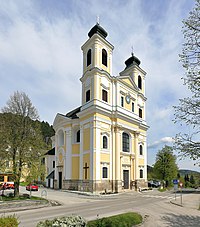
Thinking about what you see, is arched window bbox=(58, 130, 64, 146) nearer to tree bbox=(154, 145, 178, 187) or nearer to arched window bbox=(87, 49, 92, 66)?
arched window bbox=(87, 49, 92, 66)

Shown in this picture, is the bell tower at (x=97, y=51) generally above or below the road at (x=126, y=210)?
above

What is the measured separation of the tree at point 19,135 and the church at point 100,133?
1173 cm

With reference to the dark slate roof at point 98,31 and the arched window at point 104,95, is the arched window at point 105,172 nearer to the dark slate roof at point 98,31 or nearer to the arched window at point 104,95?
the arched window at point 104,95

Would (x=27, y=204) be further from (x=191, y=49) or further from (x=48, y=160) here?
(x=48, y=160)

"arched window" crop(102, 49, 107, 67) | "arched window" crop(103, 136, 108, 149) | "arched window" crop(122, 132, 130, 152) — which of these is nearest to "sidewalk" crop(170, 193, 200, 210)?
"arched window" crop(103, 136, 108, 149)

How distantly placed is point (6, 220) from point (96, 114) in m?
28.3

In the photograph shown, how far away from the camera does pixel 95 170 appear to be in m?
33.7

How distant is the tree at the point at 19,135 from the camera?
2262 centimetres

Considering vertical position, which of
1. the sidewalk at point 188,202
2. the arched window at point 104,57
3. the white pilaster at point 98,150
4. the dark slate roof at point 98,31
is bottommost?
the sidewalk at point 188,202

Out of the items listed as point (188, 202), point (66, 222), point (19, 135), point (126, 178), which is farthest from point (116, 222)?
point (126, 178)

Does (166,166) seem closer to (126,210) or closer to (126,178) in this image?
(126,178)

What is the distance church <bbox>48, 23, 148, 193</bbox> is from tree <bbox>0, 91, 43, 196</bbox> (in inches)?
462

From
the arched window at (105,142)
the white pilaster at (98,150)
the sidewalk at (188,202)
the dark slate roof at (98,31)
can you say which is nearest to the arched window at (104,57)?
the dark slate roof at (98,31)

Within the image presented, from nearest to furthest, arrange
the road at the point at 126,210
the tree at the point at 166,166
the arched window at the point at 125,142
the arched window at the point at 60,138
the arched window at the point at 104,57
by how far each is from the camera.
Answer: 1. the road at the point at 126,210
2. the arched window at the point at 104,57
3. the arched window at the point at 125,142
4. the arched window at the point at 60,138
5. the tree at the point at 166,166
